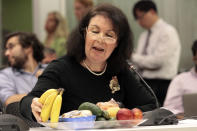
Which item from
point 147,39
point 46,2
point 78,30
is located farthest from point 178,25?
point 78,30

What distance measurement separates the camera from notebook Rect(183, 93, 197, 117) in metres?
4.05

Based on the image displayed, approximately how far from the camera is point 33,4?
7.43 metres

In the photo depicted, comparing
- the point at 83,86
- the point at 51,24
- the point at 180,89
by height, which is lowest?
the point at 180,89

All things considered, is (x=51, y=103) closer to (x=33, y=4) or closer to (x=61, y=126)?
(x=61, y=126)

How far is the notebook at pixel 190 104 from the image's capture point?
405 cm

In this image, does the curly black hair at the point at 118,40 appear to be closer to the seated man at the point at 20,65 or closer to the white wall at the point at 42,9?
the seated man at the point at 20,65

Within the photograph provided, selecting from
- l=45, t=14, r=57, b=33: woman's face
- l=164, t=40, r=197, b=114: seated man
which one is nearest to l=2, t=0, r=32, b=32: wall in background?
l=45, t=14, r=57, b=33: woman's face

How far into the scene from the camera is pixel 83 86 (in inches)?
120

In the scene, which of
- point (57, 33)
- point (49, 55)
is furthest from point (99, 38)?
point (57, 33)

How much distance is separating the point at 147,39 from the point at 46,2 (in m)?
2.20

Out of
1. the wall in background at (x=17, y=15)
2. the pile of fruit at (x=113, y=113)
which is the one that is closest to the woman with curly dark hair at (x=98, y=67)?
the pile of fruit at (x=113, y=113)

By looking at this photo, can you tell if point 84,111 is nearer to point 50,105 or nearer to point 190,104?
point 50,105

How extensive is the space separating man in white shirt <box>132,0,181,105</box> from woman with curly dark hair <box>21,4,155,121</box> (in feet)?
7.61

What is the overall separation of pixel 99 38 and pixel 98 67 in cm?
27
